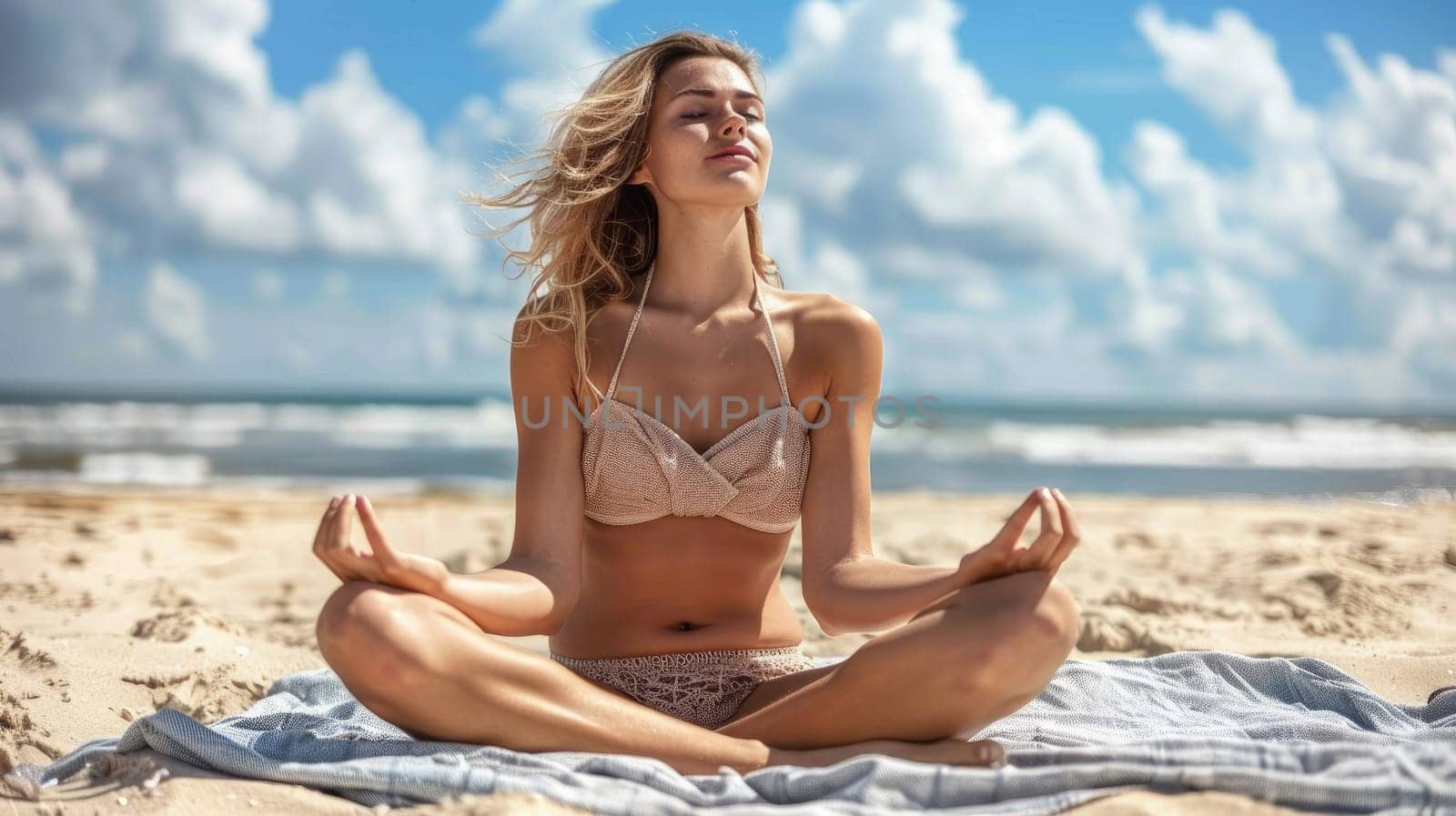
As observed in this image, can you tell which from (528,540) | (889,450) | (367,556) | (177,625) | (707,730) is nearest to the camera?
(367,556)

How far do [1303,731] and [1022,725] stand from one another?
28.3 inches

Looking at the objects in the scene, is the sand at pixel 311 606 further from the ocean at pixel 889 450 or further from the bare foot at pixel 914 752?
the ocean at pixel 889 450

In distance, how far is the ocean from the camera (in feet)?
50.6

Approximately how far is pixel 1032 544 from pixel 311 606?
4.27 meters

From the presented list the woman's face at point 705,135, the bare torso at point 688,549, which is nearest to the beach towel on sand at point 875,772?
the bare torso at point 688,549

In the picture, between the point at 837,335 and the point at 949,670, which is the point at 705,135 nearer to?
the point at 837,335

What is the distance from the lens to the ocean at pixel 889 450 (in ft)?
50.6

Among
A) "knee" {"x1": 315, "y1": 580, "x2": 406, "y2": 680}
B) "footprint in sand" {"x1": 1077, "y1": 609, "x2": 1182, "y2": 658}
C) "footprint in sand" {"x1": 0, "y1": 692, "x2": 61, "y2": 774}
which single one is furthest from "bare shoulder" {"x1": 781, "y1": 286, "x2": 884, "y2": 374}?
"footprint in sand" {"x1": 0, "y1": 692, "x2": 61, "y2": 774}

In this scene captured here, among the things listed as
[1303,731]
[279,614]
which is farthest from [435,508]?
[1303,731]

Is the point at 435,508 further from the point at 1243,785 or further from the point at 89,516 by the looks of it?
the point at 1243,785

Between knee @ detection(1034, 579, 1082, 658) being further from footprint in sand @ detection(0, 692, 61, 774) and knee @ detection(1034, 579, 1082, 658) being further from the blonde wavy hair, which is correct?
footprint in sand @ detection(0, 692, 61, 774)

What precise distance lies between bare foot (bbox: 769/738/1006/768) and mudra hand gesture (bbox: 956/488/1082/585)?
0.37 m

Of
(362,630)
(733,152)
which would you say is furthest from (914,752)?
(733,152)

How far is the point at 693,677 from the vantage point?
9.84ft
